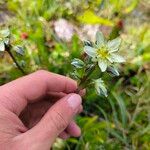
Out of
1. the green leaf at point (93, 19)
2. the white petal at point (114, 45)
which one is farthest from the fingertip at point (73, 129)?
the green leaf at point (93, 19)

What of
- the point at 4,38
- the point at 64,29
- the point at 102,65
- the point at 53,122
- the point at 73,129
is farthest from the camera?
the point at 64,29

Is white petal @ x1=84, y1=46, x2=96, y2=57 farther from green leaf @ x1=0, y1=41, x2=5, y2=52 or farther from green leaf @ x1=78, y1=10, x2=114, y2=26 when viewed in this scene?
green leaf @ x1=78, y1=10, x2=114, y2=26

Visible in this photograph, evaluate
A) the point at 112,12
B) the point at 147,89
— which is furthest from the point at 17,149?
the point at 112,12

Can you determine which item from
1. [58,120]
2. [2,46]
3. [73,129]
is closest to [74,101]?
[58,120]

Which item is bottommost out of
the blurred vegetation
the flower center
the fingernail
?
the blurred vegetation

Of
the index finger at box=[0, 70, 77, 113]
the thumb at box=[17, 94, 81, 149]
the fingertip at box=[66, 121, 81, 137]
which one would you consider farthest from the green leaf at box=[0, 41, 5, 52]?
the fingertip at box=[66, 121, 81, 137]

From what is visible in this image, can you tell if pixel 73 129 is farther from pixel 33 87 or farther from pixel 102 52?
pixel 102 52

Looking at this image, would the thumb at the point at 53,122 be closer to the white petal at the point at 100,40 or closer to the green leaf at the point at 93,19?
the white petal at the point at 100,40
